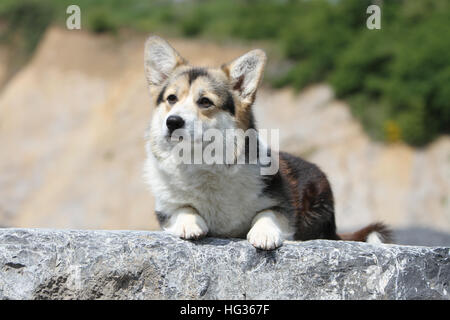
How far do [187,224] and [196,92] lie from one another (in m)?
1.57

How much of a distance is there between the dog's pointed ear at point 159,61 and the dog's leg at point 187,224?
179 cm

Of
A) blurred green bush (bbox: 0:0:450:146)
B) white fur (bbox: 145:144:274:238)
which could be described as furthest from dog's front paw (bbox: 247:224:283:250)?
blurred green bush (bbox: 0:0:450:146)

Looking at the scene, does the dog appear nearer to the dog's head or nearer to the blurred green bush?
the dog's head

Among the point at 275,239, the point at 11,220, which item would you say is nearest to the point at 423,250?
the point at 275,239

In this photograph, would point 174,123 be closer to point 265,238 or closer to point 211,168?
point 211,168

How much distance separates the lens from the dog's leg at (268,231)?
5.76 meters

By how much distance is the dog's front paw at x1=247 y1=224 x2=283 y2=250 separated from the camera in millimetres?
5746

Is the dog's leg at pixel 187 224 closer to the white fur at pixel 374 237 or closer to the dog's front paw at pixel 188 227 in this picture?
the dog's front paw at pixel 188 227

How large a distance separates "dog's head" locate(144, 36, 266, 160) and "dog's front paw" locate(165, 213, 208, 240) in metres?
0.83

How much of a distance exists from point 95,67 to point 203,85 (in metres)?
18.3

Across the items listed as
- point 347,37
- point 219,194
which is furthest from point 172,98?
point 347,37

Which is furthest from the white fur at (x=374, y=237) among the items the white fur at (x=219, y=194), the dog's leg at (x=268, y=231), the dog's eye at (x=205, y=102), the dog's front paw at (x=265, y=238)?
the dog's eye at (x=205, y=102)

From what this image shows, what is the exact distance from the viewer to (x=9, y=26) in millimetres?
26734

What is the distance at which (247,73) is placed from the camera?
6832 mm
